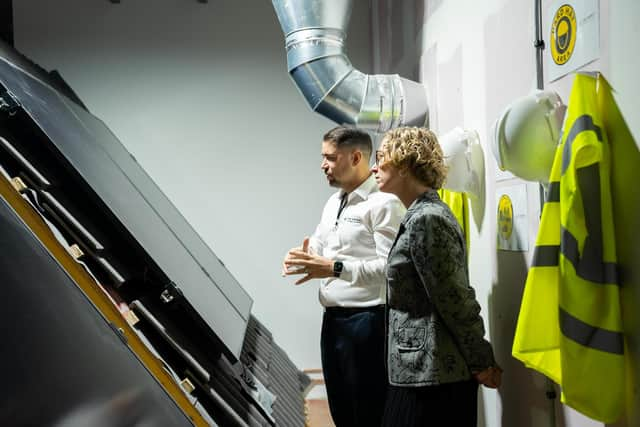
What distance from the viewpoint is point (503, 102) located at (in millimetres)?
Answer: 1692

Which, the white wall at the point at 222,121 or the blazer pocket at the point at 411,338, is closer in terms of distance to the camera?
the blazer pocket at the point at 411,338

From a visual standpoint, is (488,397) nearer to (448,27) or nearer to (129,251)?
(129,251)

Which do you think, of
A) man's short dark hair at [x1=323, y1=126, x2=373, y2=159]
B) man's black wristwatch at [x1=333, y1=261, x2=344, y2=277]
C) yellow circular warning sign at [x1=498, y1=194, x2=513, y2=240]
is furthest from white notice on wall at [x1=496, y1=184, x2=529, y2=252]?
man's short dark hair at [x1=323, y1=126, x2=373, y2=159]

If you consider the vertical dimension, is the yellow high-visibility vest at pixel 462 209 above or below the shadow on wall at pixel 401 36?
below

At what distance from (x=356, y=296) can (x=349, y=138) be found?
2.27 ft

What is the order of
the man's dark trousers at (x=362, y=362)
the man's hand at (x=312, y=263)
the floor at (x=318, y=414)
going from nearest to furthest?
the man's hand at (x=312, y=263) < the man's dark trousers at (x=362, y=362) < the floor at (x=318, y=414)

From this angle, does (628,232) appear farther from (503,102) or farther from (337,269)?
(337,269)

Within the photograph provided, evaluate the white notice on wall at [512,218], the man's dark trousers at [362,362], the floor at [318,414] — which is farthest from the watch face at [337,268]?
the floor at [318,414]

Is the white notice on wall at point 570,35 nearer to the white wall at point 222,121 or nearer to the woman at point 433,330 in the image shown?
the woman at point 433,330

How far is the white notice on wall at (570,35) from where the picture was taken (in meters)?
1.16

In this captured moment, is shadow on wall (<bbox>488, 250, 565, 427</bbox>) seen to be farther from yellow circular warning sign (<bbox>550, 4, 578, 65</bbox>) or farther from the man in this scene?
yellow circular warning sign (<bbox>550, 4, 578, 65</bbox>)

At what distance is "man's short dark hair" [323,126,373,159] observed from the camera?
2.31 m

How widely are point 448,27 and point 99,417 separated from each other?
2.11 m

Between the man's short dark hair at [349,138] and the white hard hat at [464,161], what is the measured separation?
1.58 feet
